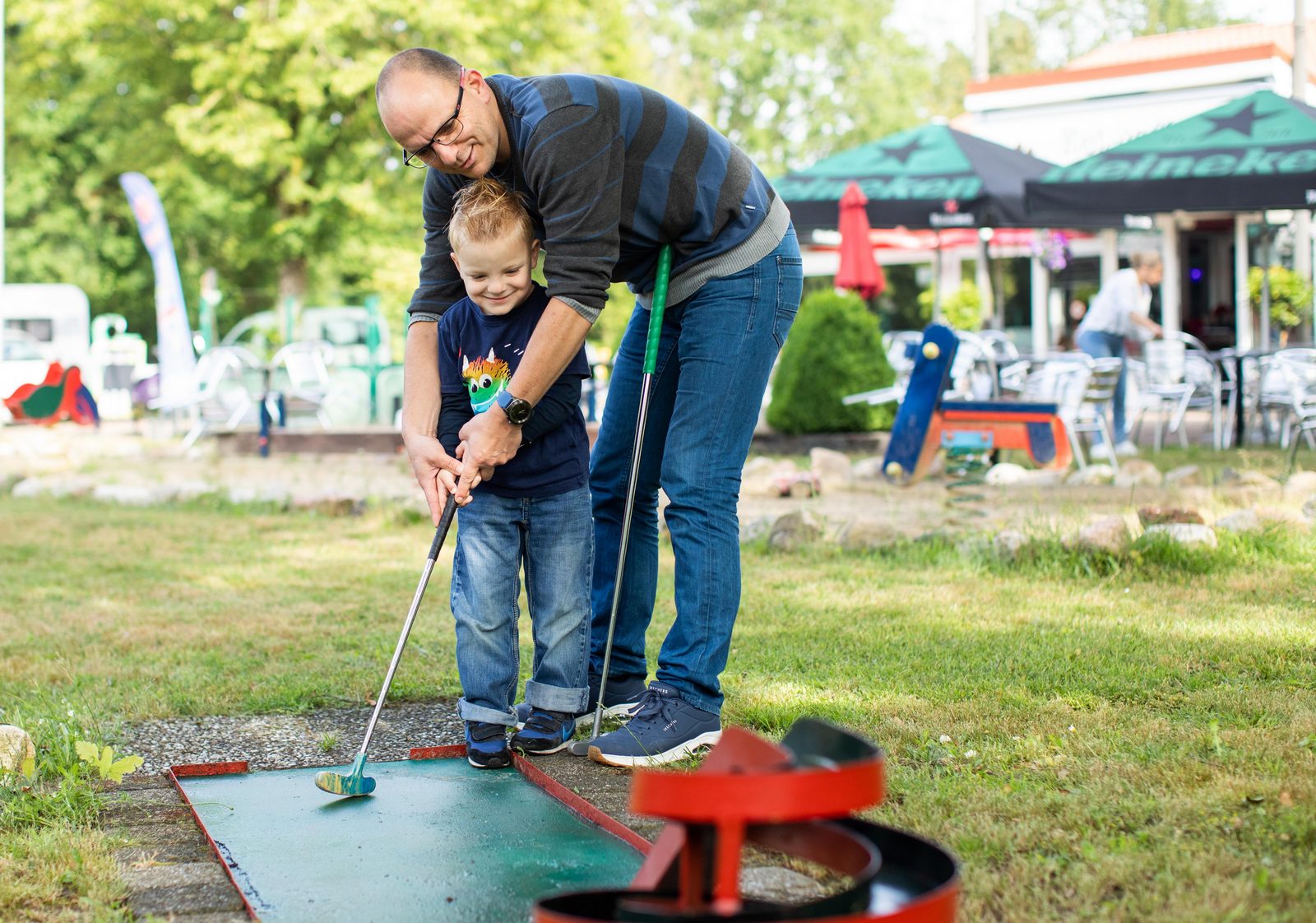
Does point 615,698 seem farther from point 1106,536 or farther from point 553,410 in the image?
point 1106,536

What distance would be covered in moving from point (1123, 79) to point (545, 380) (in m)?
16.0

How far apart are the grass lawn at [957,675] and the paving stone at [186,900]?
0.06 m

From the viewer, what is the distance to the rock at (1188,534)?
15.4 ft

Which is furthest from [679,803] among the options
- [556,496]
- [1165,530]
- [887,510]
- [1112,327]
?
[1112,327]

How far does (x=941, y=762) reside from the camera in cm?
265

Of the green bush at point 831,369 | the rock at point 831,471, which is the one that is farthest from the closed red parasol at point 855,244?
the rock at point 831,471

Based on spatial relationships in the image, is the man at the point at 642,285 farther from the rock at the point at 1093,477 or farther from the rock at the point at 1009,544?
the rock at the point at 1093,477

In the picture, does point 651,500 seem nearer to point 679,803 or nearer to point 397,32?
point 679,803

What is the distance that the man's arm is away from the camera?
9.50 ft

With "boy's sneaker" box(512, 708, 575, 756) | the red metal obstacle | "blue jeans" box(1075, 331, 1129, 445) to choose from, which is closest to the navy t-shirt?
"boy's sneaker" box(512, 708, 575, 756)

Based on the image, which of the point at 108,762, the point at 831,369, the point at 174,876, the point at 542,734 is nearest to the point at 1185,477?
the point at 831,369

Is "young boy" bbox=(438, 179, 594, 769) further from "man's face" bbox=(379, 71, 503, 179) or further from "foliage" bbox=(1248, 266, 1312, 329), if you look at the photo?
"foliage" bbox=(1248, 266, 1312, 329)

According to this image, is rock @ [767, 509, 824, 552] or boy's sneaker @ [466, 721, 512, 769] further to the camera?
rock @ [767, 509, 824, 552]

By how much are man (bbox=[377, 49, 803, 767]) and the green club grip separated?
0.03 m
